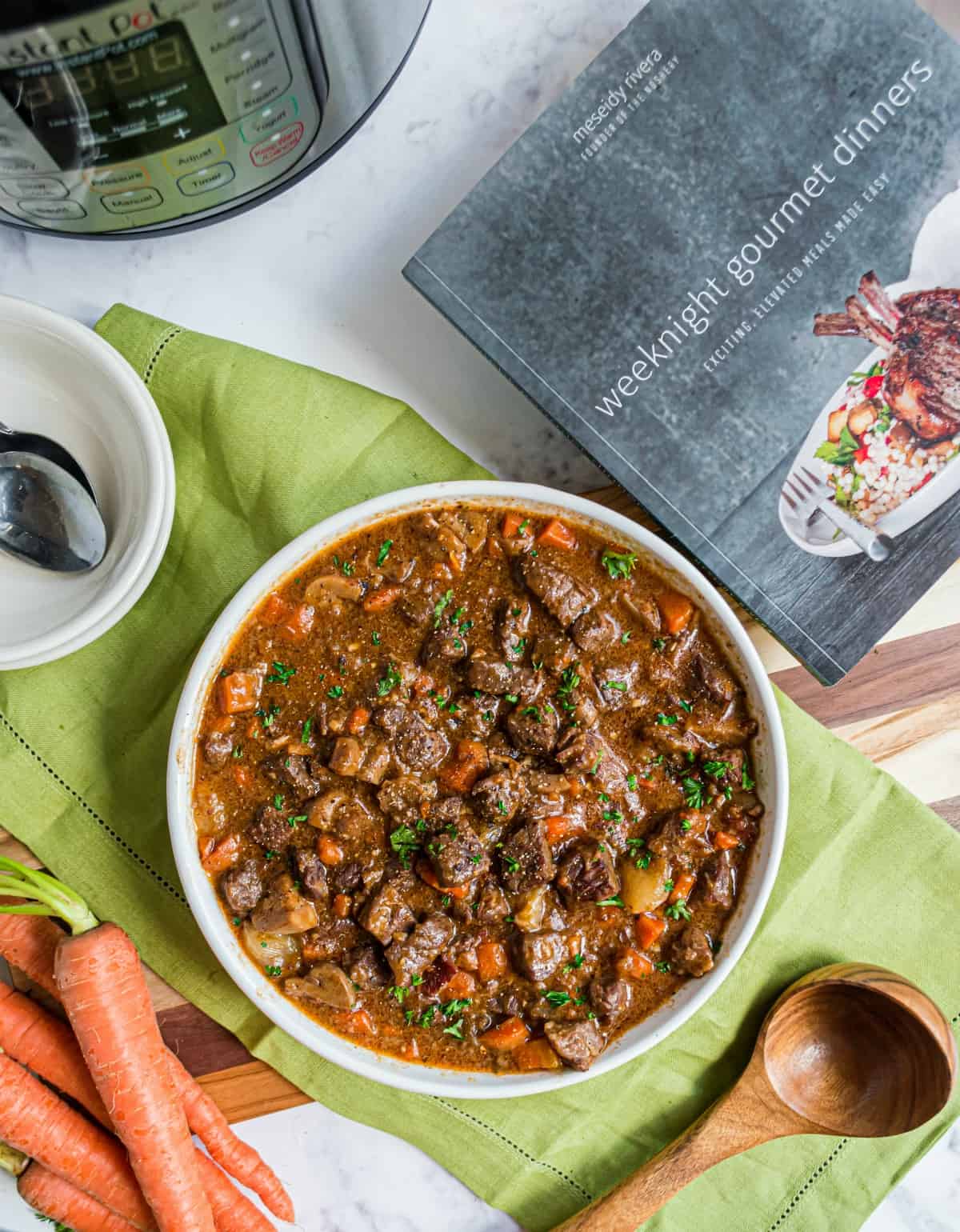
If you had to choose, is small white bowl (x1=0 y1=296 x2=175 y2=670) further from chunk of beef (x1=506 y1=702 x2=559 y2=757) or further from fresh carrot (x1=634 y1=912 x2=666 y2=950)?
fresh carrot (x1=634 y1=912 x2=666 y2=950)

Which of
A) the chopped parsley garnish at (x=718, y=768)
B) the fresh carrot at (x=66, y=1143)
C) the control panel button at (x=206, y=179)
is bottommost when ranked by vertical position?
the fresh carrot at (x=66, y=1143)

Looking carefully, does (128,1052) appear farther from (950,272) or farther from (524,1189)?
(950,272)

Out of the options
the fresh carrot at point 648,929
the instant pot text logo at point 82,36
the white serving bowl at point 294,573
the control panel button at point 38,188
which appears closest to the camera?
the instant pot text logo at point 82,36

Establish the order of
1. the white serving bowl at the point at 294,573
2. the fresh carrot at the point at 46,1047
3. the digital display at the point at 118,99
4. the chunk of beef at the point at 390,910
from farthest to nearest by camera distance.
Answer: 1. the fresh carrot at the point at 46,1047
2. the chunk of beef at the point at 390,910
3. the white serving bowl at the point at 294,573
4. the digital display at the point at 118,99

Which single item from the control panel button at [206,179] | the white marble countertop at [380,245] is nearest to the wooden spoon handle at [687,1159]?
the white marble countertop at [380,245]

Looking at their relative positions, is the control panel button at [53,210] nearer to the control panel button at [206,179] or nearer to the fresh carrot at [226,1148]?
the control panel button at [206,179]

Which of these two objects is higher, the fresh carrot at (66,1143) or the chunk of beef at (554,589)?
the chunk of beef at (554,589)

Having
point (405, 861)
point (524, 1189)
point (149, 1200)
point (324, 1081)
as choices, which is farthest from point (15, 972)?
point (524, 1189)

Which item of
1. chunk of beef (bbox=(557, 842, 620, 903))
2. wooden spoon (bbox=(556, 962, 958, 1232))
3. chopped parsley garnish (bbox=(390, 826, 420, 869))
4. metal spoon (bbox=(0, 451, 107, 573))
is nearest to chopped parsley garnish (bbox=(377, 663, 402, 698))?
chopped parsley garnish (bbox=(390, 826, 420, 869))
